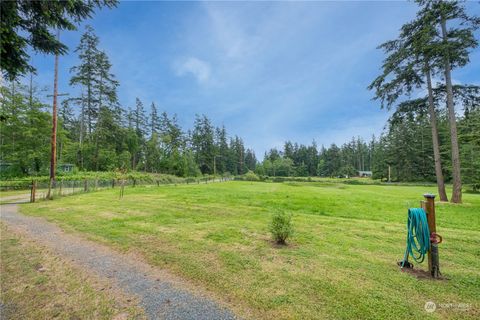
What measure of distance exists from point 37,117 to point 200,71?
1989 cm

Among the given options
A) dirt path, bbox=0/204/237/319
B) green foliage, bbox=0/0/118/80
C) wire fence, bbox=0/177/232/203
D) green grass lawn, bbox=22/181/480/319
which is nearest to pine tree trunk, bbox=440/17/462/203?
green grass lawn, bbox=22/181/480/319

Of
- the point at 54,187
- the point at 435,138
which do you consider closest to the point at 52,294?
the point at 54,187

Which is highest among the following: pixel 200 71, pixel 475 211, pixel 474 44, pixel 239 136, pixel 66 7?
pixel 239 136

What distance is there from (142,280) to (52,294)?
1070mm

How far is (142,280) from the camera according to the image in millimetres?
3078

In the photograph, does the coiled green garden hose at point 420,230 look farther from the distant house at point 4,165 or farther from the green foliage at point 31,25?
the distant house at point 4,165

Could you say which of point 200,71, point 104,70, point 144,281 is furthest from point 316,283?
point 104,70

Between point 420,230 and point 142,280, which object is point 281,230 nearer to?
point 420,230

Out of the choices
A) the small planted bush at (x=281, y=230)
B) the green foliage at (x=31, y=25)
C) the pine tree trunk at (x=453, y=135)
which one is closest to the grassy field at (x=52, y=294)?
the small planted bush at (x=281, y=230)

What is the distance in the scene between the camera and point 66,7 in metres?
4.02

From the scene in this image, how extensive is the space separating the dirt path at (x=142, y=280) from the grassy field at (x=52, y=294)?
0.20 metres

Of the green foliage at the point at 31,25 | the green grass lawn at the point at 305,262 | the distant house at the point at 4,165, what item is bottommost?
the green grass lawn at the point at 305,262

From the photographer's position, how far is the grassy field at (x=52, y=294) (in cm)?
236

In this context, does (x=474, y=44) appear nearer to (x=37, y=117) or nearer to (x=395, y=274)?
(x=395, y=274)
